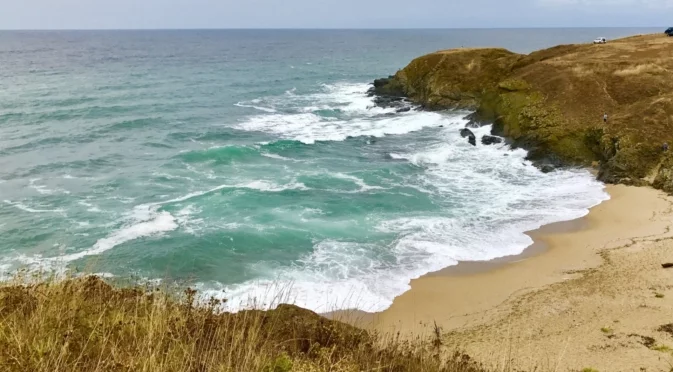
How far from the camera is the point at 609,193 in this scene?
2778 cm

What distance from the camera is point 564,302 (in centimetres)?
1688

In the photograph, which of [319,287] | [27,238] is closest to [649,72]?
[319,287]

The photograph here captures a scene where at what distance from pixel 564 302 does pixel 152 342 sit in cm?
1515

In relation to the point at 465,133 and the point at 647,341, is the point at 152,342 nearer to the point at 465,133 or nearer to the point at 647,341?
the point at 647,341

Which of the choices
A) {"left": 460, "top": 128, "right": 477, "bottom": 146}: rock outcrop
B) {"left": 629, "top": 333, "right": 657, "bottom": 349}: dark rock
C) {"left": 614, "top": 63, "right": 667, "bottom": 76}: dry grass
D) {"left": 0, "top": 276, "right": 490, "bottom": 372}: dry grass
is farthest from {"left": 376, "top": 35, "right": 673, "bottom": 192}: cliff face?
{"left": 0, "top": 276, "right": 490, "bottom": 372}: dry grass

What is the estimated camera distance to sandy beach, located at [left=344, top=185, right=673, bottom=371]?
44.9 ft

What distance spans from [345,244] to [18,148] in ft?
94.4

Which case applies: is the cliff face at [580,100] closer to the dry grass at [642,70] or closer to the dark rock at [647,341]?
the dry grass at [642,70]

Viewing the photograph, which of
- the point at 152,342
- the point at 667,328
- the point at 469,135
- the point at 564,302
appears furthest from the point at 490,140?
the point at 152,342

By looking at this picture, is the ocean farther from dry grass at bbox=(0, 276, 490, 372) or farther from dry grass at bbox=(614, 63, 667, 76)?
dry grass at bbox=(614, 63, 667, 76)

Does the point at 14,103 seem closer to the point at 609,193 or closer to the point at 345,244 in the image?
the point at 345,244

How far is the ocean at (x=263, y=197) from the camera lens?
19938 mm

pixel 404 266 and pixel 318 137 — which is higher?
pixel 318 137

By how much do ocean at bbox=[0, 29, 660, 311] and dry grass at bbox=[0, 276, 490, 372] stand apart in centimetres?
126
